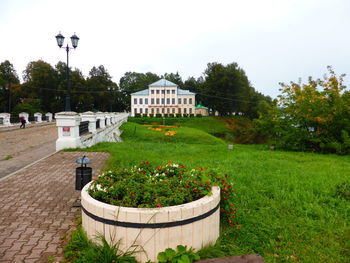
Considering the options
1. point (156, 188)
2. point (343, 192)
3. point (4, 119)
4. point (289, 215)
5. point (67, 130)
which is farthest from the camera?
point (4, 119)

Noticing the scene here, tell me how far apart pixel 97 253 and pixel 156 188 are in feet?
3.41

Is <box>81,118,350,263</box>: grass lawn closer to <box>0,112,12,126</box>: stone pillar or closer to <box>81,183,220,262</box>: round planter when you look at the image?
<box>81,183,220,262</box>: round planter

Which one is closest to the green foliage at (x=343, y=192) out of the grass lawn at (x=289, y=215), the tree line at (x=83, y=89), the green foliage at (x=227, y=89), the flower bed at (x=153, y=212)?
the grass lawn at (x=289, y=215)

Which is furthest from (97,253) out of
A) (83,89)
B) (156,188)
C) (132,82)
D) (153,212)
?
(132,82)

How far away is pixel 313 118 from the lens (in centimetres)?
1193

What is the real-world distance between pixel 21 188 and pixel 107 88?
191 feet

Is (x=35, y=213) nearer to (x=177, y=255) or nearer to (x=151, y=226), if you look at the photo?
(x=151, y=226)

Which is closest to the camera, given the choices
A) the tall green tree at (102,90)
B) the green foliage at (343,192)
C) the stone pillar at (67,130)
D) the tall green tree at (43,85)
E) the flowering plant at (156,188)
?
the flowering plant at (156,188)

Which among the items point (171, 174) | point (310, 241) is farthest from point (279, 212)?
point (171, 174)

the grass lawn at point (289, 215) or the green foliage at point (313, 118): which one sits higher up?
the green foliage at point (313, 118)

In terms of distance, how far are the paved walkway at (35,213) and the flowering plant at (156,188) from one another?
892 millimetres

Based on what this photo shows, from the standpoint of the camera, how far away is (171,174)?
4.37m

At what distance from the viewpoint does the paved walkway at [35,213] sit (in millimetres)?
3289

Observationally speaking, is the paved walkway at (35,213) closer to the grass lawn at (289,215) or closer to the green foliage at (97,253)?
the green foliage at (97,253)
